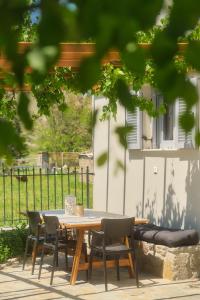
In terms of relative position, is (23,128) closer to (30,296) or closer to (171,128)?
(30,296)

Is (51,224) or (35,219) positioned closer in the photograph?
(51,224)

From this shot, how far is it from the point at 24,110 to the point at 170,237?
7.22 m

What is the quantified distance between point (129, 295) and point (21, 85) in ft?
21.6

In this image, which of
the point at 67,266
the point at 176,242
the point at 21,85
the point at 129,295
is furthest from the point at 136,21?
the point at 67,266

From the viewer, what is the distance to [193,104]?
1.35 metres

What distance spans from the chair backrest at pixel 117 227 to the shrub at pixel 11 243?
9.16 feet

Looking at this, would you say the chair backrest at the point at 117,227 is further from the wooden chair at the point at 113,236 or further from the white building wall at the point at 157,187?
the white building wall at the point at 157,187

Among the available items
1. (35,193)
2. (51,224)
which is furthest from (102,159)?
(35,193)

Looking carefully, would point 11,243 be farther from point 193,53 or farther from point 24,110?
point 193,53

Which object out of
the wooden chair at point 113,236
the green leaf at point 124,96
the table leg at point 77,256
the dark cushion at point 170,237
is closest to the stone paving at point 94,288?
the table leg at point 77,256

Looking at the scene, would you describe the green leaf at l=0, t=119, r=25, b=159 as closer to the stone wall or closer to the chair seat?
the chair seat

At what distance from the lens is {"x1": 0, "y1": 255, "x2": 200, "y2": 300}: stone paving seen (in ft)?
24.7

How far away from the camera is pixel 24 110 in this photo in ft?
4.45

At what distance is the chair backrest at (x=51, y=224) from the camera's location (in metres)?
8.17
